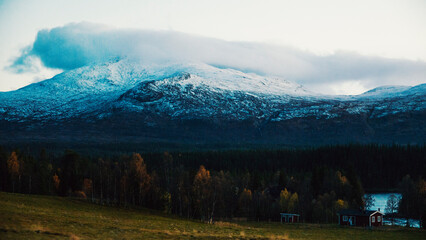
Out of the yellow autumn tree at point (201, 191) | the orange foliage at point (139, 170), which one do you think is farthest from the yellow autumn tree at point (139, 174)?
the yellow autumn tree at point (201, 191)

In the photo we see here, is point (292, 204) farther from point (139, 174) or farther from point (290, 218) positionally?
point (139, 174)

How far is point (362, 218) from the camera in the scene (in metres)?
81.2

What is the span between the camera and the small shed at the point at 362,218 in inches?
3157

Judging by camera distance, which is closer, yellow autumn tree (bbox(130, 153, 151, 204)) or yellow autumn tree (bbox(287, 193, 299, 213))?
yellow autumn tree (bbox(130, 153, 151, 204))

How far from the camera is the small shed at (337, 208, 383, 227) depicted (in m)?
80.2

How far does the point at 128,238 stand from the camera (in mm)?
33344

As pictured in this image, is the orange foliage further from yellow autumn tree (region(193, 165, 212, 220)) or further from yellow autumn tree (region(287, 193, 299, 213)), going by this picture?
yellow autumn tree (region(287, 193, 299, 213))

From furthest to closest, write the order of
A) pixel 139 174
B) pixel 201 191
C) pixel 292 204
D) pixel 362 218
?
pixel 292 204, pixel 201 191, pixel 139 174, pixel 362 218

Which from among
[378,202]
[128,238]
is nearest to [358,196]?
[378,202]

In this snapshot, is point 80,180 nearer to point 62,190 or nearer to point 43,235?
point 62,190

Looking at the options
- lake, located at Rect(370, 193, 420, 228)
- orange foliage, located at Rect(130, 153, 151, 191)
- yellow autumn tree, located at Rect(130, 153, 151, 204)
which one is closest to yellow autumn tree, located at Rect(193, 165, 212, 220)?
yellow autumn tree, located at Rect(130, 153, 151, 204)

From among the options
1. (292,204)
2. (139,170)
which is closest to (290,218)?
→ (292,204)

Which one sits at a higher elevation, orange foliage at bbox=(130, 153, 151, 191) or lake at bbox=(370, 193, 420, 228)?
orange foliage at bbox=(130, 153, 151, 191)

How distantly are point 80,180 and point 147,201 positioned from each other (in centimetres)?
1946
